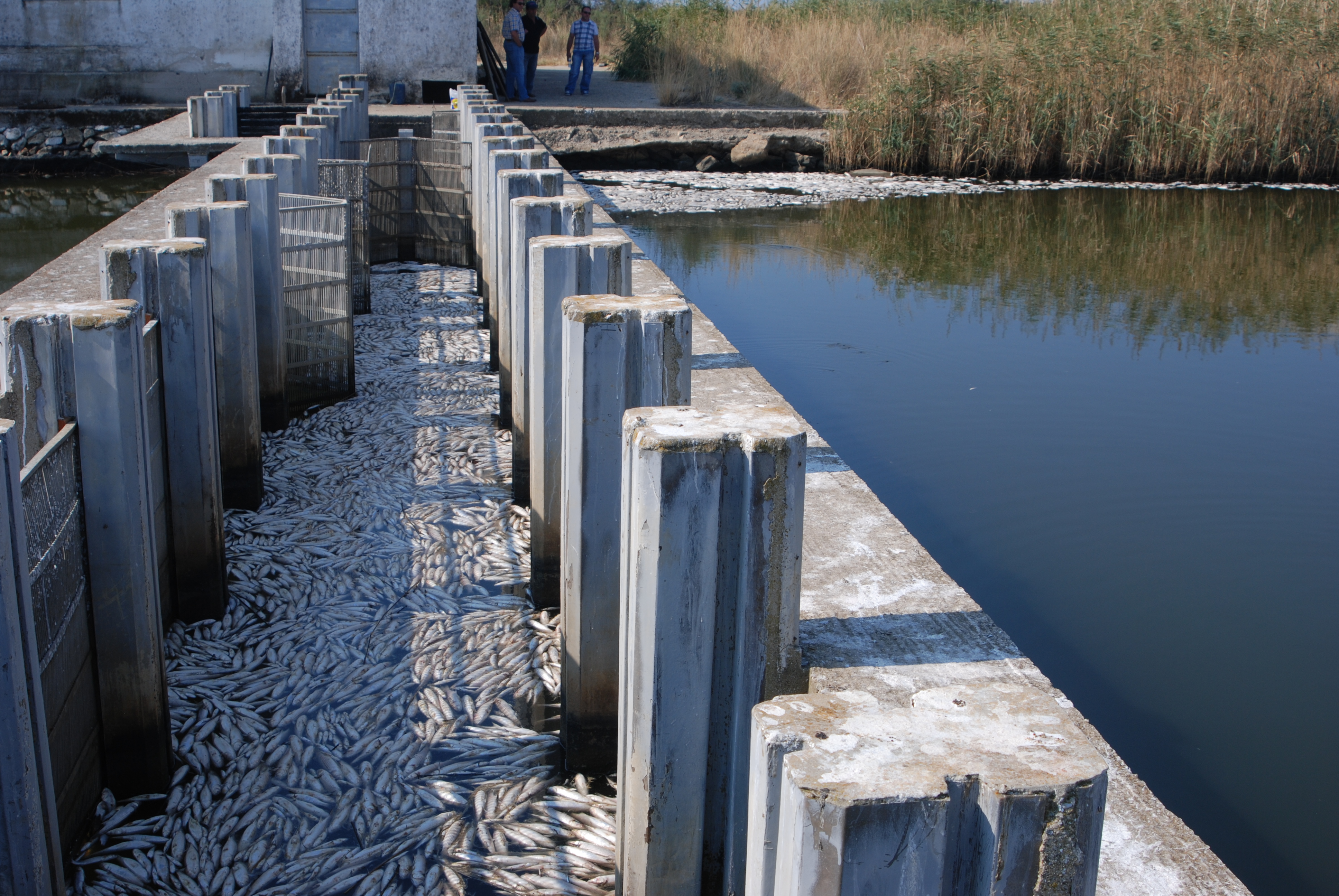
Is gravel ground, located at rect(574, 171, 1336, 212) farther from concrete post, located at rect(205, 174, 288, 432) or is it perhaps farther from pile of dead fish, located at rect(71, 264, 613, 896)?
pile of dead fish, located at rect(71, 264, 613, 896)

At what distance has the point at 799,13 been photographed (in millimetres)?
27875

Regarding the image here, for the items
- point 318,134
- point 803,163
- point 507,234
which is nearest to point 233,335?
point 507,234

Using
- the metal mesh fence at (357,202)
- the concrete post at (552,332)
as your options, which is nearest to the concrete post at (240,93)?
the metal mesh fence at (357,202)

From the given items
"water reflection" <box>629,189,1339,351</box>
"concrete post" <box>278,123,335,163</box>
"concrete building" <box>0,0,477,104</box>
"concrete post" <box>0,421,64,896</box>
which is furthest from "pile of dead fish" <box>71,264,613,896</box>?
"concrete building" <box>0,0,477,104</box>

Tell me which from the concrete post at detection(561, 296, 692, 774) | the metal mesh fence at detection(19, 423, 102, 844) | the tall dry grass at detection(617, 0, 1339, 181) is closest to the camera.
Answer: the metal mesh fence at detection(19, 423, 102, 844)

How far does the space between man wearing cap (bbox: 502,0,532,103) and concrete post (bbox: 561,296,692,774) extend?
60.8 ft

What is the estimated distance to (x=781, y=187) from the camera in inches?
719

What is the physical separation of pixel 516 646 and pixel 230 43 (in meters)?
19.7

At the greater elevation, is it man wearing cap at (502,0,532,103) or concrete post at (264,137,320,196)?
man wearing cap at (502,0,532,103)

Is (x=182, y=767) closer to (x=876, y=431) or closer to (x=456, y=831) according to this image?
(x=456, y=831)

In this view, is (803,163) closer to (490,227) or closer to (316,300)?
(490,227)

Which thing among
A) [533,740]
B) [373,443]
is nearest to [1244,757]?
[533,740]

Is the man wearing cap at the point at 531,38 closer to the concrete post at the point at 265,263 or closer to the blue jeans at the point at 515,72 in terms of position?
the blue jeans at the point at 515,72

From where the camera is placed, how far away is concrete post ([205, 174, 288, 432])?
18.8 ft
